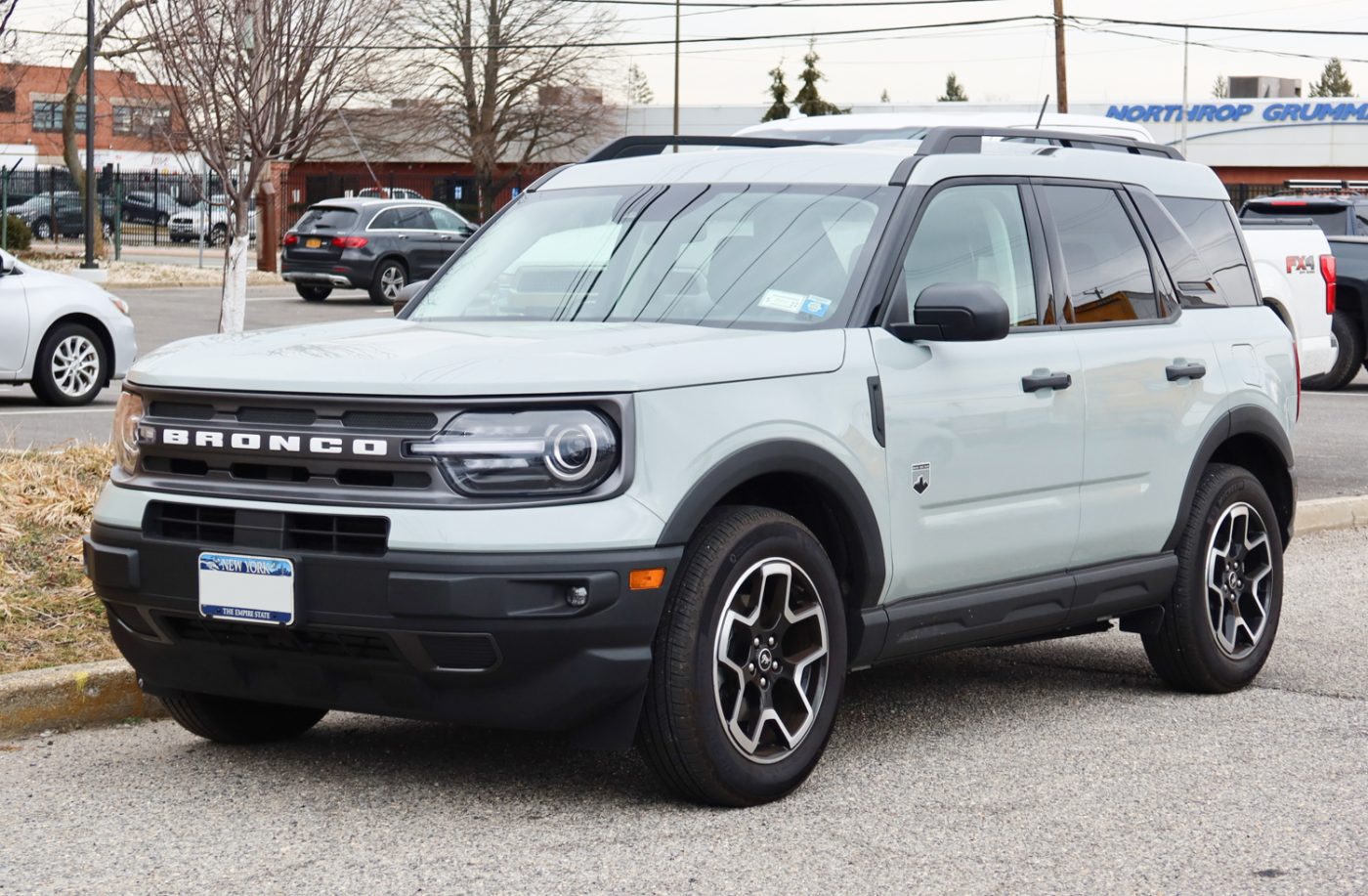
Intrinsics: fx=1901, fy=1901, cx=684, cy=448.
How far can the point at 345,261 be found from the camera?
3050 cm

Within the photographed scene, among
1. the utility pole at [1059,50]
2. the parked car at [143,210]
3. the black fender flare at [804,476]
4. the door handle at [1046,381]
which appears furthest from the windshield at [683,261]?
the parked car at [143,210]

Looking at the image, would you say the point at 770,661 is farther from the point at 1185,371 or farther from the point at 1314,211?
the point at 1314,211

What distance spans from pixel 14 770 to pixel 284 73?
6.34m

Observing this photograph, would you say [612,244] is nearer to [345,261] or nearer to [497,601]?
[497,601]

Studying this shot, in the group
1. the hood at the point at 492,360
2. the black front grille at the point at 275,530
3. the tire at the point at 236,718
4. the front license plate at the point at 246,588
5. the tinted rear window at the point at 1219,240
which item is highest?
the tinted rear window at the point at 1219,240

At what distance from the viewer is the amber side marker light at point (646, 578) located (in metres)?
4.61

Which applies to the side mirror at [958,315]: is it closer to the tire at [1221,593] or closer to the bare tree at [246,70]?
the tire at [1221,593]

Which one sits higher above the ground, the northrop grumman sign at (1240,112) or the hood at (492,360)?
the northrop grumman sign at (1240,112)

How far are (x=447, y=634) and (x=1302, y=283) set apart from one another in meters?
12.4

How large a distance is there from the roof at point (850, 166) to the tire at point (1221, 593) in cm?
115

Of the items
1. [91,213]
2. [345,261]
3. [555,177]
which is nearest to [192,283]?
[91,213]

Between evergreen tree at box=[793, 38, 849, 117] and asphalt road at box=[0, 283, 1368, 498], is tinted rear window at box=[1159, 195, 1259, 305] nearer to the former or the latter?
asphalt road at box=[0, 283, 1368, 498]

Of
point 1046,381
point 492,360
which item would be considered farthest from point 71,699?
point 1046,381

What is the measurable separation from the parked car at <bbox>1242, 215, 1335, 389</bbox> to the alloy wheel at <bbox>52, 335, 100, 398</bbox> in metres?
9.29
